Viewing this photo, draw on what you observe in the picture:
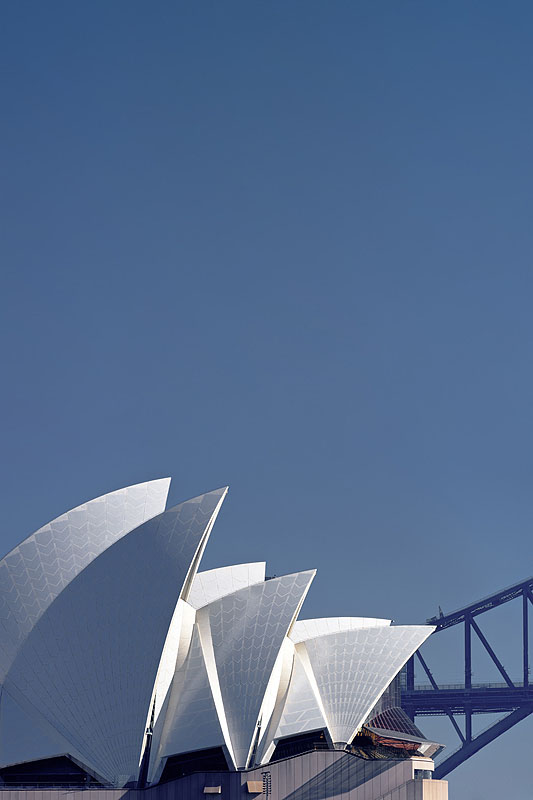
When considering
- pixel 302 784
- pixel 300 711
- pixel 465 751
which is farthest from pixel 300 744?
pixel 465 751

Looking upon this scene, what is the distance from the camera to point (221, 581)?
7756 cm

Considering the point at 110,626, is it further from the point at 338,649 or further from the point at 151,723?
the point at 338,649

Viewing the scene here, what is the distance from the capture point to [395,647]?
235 feet

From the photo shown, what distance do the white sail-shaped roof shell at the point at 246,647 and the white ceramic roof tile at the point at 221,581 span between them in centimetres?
916

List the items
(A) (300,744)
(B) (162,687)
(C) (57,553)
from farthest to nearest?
(C) (57,553), (A) (300,744), (B) (162,687)

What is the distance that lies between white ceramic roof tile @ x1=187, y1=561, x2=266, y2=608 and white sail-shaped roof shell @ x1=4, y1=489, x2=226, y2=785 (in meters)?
11.1

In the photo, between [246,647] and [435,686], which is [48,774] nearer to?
[246,647]

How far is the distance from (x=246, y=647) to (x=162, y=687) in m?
4.50

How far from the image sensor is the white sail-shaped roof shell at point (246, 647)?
6356 cm

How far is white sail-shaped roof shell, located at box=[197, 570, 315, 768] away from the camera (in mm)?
63562

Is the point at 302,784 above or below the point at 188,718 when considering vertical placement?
below

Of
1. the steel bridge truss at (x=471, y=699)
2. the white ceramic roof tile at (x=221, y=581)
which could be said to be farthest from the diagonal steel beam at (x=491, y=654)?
the white ceramic roof tile at (x=221, y=581)

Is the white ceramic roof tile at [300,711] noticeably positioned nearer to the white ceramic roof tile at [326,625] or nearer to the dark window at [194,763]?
the dark window at [194,763]

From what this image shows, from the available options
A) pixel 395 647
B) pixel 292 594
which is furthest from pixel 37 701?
pixel 395 647
